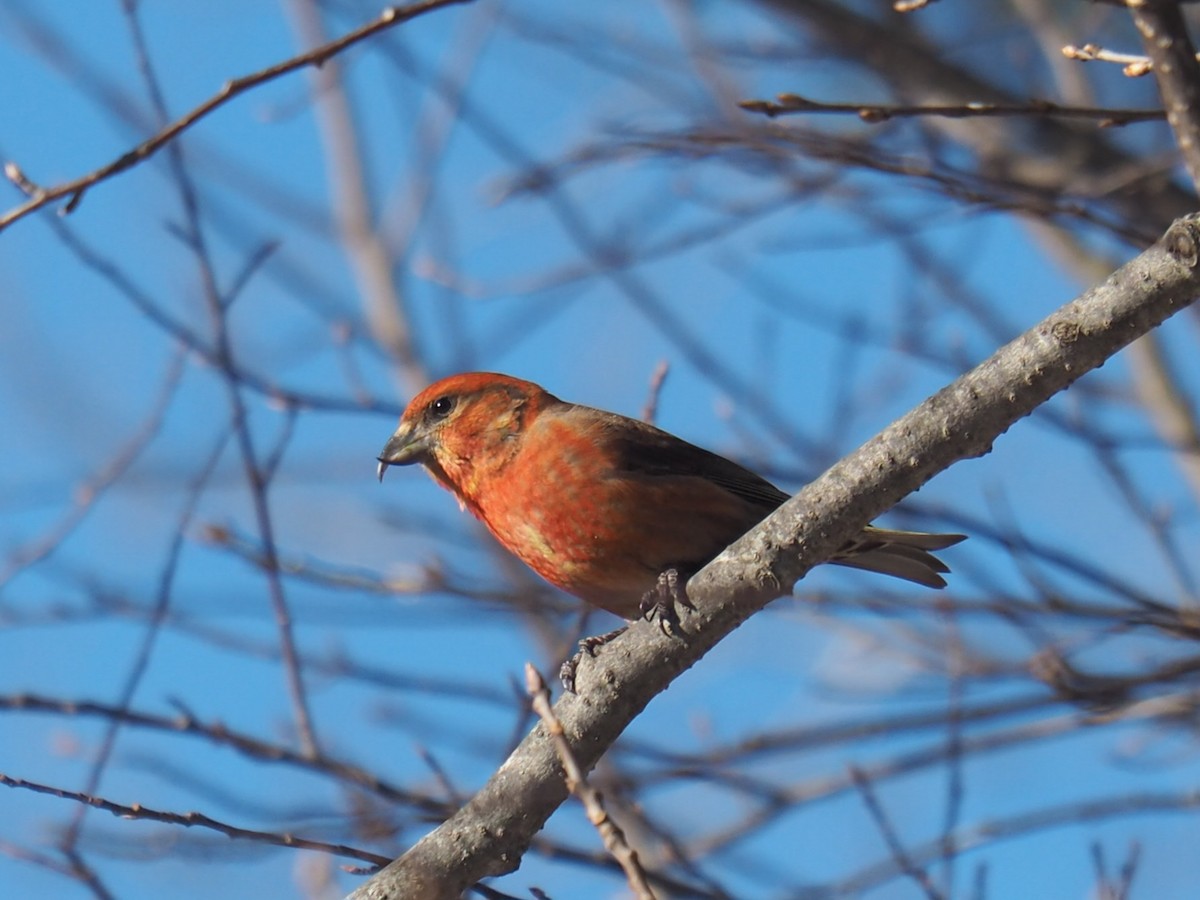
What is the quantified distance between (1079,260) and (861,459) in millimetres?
4739

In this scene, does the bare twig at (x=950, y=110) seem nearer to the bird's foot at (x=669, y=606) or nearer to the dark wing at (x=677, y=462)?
the bird's foot at (x=669, y=606)

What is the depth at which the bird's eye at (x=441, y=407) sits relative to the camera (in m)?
5.02

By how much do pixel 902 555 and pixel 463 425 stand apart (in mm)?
1538

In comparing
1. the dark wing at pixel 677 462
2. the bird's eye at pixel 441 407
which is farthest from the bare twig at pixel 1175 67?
the bird's eye at pixel 441 407

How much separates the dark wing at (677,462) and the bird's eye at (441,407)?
718 millimetres

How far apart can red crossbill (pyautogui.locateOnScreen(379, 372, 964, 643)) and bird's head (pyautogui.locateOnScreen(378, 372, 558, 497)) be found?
11 millimetres

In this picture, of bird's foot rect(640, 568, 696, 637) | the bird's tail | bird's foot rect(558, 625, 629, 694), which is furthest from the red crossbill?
bird's foot rect(640, 568, 696, 637)

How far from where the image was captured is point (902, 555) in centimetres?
420

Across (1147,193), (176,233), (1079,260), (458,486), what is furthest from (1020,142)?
(176,233)

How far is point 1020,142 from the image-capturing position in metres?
6.55

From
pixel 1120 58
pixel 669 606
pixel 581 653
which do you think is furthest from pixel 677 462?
pixel 1120 58

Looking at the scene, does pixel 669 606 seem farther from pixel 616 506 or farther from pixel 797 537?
pixel 616 506

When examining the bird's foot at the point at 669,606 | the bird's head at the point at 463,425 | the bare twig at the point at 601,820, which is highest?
the bird's head at the point at 463,425

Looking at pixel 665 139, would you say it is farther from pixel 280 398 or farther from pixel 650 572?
pixel 280 398
